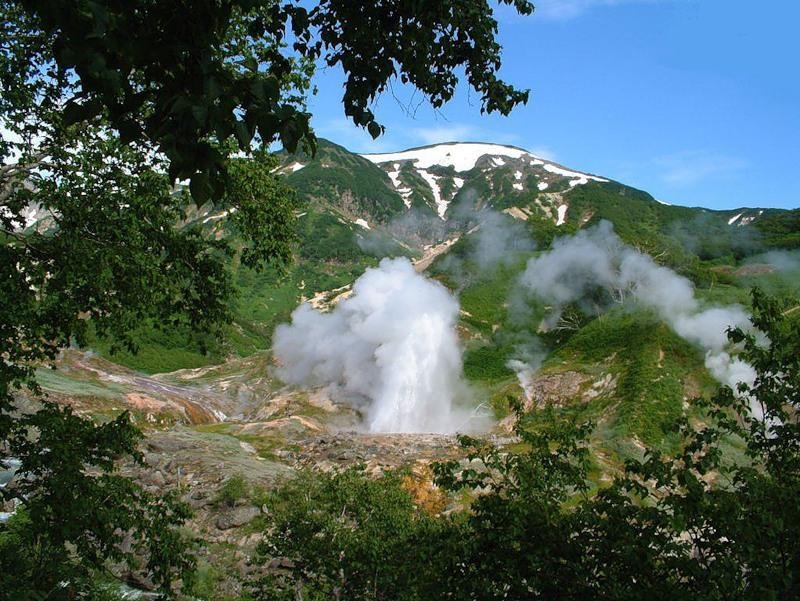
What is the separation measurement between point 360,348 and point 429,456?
24326 mm

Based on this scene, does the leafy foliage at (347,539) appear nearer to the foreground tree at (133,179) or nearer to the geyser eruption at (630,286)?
the foreground tree at (133,179)

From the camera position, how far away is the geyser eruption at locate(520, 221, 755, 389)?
42094mm

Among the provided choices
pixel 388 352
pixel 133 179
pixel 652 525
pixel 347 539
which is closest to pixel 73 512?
pixel 133 179

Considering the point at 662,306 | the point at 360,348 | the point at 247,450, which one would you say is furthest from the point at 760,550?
the point at 360,348

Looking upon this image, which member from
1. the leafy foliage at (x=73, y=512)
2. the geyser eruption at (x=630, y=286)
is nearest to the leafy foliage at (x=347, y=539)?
the leafy foliage at (x=73, y=512)

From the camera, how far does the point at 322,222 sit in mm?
180625

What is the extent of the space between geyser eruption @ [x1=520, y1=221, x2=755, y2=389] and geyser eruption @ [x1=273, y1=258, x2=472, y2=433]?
44.9 ft

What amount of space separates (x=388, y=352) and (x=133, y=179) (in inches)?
1771

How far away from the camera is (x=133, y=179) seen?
9.52 m

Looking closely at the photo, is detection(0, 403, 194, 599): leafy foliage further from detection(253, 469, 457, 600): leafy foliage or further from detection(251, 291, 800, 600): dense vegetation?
detection(253, 469, 457, 600): leafy foliage

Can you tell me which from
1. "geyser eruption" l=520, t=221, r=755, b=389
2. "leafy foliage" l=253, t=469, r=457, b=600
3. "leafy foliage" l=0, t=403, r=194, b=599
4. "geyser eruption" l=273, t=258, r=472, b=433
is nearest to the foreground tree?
"leafy foliage" l=0, t=403, r=194, b=599

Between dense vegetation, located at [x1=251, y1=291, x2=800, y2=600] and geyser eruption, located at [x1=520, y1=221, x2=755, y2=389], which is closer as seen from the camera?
dense vegetation, located at [x1=251, y1=291, x2=800, y2=600]

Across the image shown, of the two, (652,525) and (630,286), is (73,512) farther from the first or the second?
(630,286)

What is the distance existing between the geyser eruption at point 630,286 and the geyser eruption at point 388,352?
→ 13682 mm
